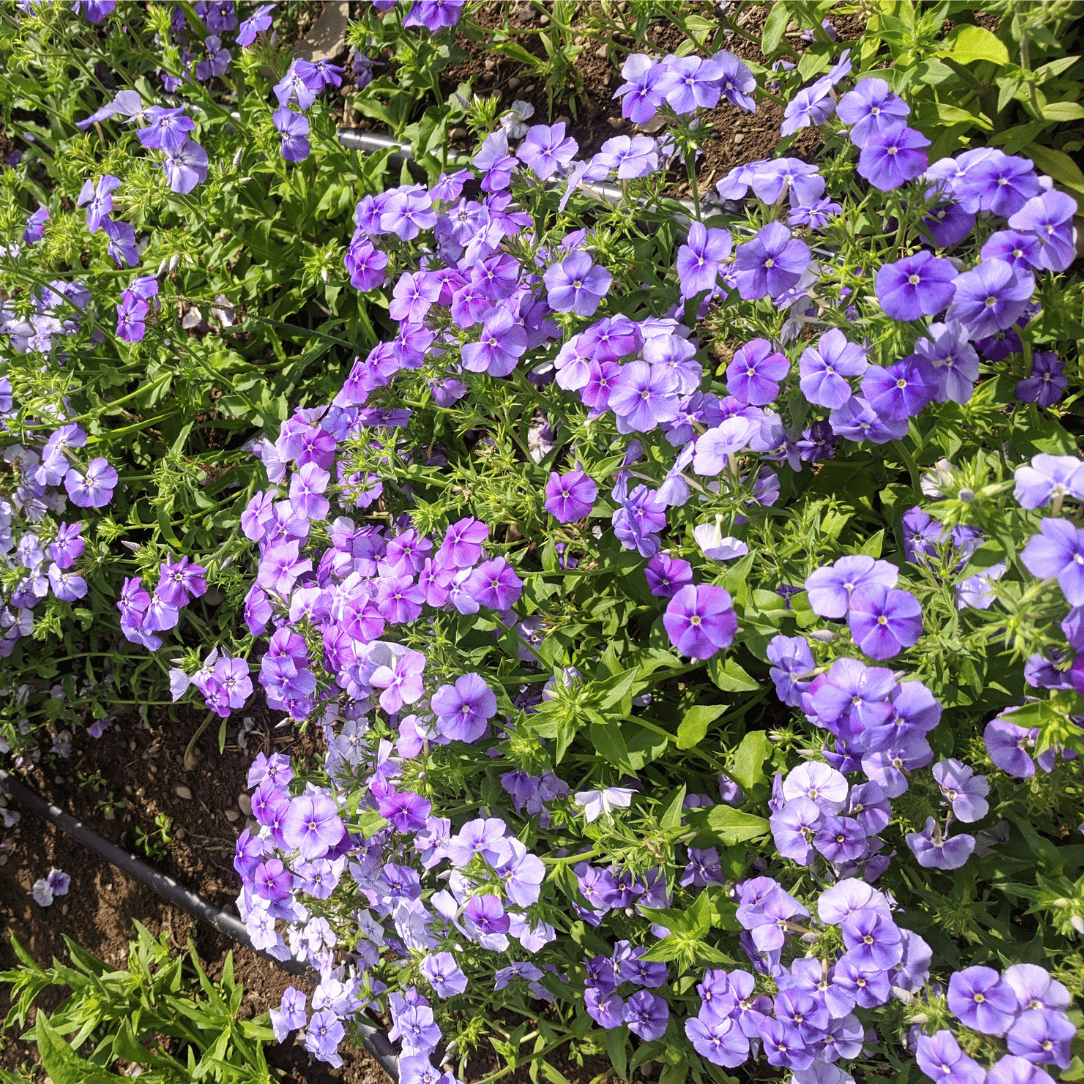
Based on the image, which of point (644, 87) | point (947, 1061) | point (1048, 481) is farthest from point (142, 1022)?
point (644, 87)

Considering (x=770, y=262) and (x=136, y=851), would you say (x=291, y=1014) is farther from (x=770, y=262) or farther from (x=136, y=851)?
(x=770, y=262)

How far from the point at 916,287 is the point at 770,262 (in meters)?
0.41

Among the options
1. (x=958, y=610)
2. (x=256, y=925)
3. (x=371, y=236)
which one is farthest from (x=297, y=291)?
(x=958, y=610)

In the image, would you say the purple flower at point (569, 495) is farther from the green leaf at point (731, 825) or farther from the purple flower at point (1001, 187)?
the purple flower at point (1001, 187)

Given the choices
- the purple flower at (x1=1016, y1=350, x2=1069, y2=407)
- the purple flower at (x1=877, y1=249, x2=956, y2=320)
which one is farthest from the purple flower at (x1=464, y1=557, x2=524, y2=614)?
the purple flower at (x1=1016, y1=350, x2=1069, y2=407)

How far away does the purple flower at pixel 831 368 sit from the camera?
229cm

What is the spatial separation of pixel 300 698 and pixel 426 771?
0.70 metres

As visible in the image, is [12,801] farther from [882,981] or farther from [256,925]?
[882,981]

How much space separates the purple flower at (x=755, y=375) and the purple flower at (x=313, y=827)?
5.70 ft

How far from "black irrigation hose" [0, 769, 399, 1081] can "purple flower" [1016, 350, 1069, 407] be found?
3363 millimetres

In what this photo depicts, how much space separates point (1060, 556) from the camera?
70.6 inches

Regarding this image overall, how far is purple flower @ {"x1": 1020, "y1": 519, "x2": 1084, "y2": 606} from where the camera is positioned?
1.77 m

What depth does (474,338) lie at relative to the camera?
9.70 ft

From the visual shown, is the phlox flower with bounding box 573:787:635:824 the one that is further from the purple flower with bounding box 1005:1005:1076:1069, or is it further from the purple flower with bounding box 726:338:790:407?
the purple flower with bounding box 726:338:790:407
